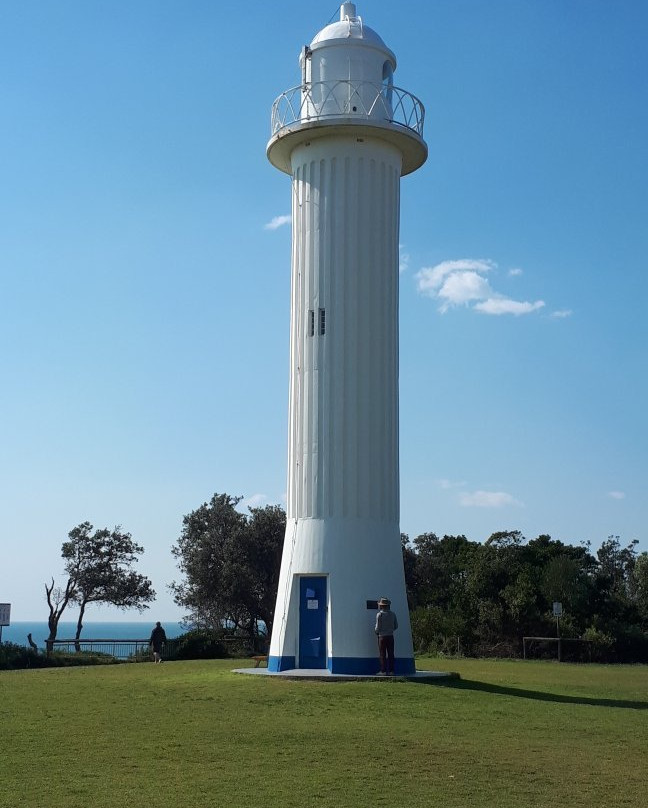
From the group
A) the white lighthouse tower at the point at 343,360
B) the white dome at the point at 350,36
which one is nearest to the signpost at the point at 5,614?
the white lighthouse tower at the point at 343,360

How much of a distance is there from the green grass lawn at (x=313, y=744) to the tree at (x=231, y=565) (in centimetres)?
1805

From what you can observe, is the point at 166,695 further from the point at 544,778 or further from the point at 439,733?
the point at 544,778

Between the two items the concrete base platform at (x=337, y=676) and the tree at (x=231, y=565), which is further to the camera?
the tree at (x=231, y=565)

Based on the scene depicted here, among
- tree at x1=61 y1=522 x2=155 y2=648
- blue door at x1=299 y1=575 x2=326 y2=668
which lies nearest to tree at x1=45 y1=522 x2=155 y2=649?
tree at x1=61 y1=522 x2=155 y2=648

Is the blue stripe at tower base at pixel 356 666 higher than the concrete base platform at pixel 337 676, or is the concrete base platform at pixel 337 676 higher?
the blue stripe at tower base at pixel 356 666

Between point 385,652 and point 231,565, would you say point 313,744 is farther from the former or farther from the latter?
point 231,565

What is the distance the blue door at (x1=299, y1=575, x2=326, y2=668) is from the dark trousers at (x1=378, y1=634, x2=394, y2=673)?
4.85 ft

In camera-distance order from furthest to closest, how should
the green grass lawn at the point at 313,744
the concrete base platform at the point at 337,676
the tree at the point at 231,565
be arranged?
the tree at the point at 231,565 → the concrete base platform at the point at 337,676 → the green grass lawn at the point at 313,744

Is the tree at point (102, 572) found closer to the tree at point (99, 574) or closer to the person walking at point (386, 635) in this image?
the tree at point (99, 574)

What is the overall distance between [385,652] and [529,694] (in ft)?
9.83

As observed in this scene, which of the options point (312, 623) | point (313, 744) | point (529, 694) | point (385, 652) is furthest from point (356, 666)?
point (313, 744)

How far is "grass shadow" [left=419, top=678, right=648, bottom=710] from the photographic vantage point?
59.0 feet

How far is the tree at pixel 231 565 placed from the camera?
126ft

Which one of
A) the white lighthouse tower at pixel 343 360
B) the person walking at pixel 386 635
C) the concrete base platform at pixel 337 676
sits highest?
the white lighthouse tower at pixel 343 360
